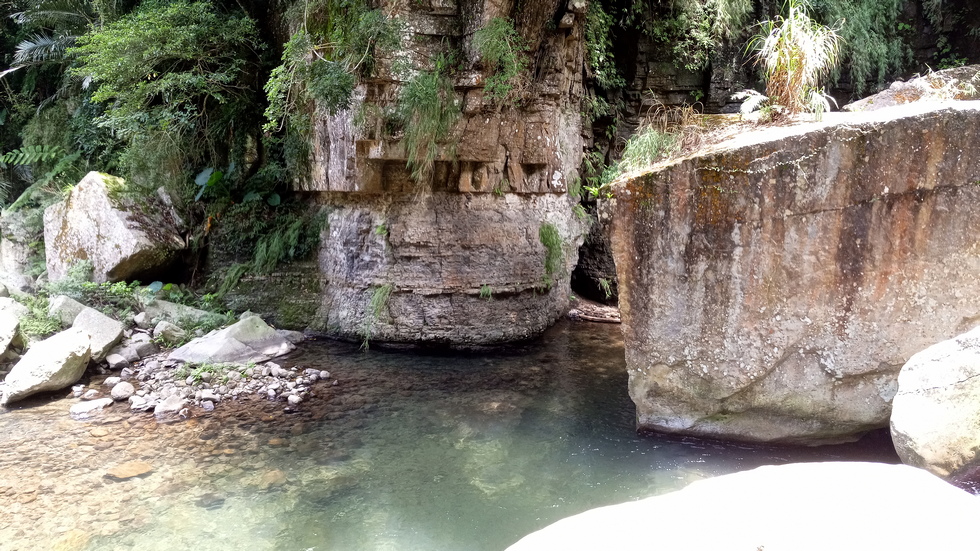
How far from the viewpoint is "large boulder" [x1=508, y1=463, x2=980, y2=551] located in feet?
6.20

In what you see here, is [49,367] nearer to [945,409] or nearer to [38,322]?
[38,322]

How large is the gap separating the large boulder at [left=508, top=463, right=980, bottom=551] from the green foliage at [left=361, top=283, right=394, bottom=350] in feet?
18.5

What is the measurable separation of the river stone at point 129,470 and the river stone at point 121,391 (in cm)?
150

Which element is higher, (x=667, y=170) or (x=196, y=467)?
(x=667, y=170)

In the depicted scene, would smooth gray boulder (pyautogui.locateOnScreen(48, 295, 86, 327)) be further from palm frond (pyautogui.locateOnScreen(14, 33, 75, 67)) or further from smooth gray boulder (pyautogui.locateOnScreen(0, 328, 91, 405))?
palm frond (pyautogui.locateOnScreen(14, 33, 75, 67))

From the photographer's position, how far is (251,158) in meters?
9.02

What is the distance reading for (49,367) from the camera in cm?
590

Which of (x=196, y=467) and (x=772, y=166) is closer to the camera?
(x=772, y=166)

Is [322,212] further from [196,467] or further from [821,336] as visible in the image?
[821,336]

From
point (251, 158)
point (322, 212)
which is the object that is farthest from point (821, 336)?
point (251, 158)

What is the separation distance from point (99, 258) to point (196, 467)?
507cm

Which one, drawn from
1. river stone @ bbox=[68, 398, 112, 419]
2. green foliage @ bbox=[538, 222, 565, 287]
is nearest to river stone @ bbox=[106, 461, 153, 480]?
river stone @ bbox=[68, 398, 112, 419]

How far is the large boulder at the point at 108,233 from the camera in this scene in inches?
324

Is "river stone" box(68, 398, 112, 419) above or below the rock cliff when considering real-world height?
below
